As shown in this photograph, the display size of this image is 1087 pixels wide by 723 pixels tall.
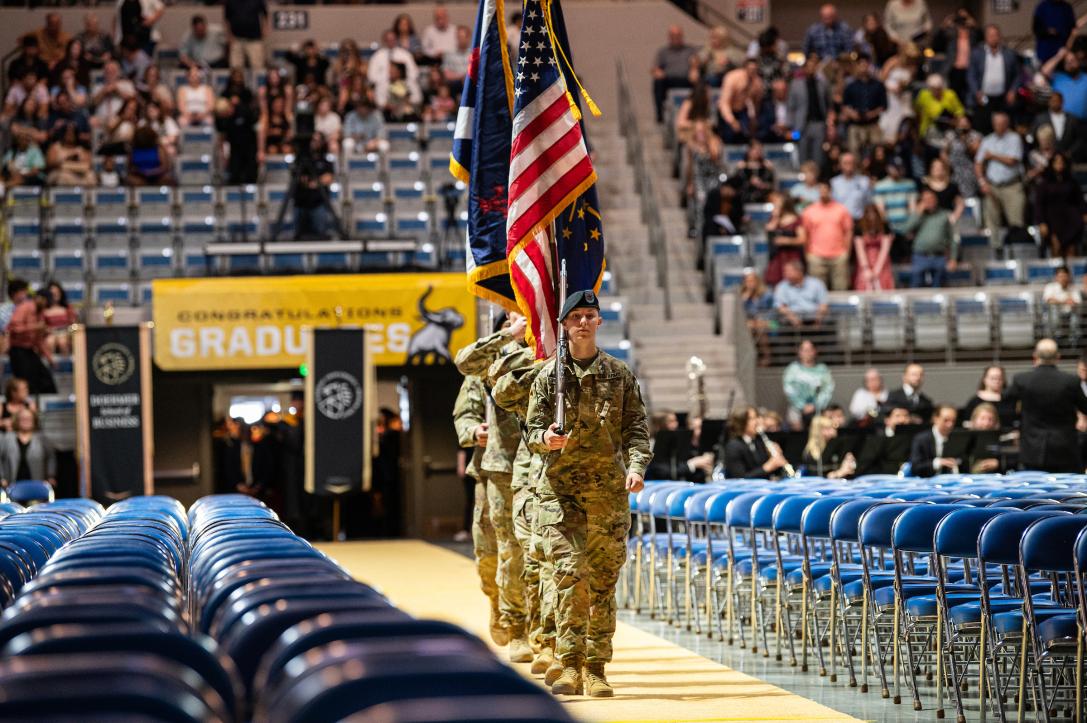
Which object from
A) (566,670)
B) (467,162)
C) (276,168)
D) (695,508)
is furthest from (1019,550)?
(276,168)

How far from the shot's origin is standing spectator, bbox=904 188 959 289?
2075 centimetres

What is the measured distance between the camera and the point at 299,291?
61.2ft

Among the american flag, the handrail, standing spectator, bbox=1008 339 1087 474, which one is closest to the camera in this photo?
the american flag

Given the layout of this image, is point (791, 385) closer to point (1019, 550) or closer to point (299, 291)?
point (299, 291)

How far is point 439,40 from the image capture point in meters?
24.7

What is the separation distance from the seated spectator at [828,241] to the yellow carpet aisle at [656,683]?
26.8ft

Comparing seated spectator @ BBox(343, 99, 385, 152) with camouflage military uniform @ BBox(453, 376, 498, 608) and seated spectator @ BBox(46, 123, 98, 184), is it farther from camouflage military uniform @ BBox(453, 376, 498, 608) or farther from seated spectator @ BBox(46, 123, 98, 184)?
camouflage military uniform @ BBox(453, 376, 498, 608)

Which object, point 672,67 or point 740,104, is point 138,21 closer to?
point 672,67

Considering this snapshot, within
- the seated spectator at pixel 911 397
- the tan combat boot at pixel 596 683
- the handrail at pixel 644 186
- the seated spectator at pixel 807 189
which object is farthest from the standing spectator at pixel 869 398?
the tan combat boot at pixel 596 683

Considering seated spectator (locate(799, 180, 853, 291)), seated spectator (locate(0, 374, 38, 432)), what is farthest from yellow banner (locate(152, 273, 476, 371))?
seated spectator (locate(799, 180, 853, 291))

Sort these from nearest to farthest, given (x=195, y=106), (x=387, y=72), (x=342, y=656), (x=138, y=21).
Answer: (x=342, y=656) < (x=195, y=106) < (x=387, y=72) < (x=138, y=21)

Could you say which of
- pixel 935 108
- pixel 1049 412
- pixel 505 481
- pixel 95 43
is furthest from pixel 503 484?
pixel 95 43

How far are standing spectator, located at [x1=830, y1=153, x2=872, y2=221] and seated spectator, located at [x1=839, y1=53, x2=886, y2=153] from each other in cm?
180

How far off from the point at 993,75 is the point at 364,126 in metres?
9.74
